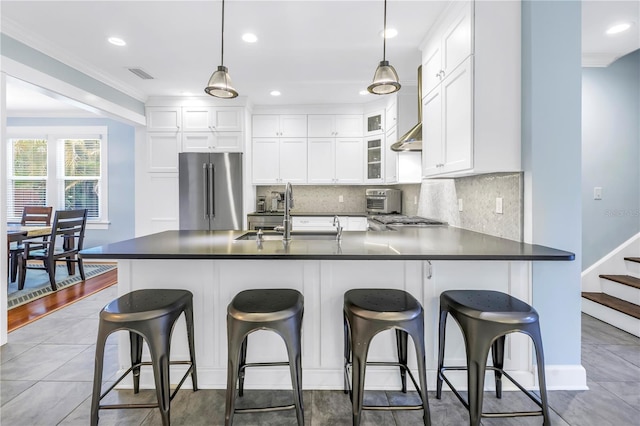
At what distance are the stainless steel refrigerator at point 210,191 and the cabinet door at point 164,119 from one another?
44cm

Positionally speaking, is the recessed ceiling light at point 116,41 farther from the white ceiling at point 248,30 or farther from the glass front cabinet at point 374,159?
the glass front cabinet at point 374,159

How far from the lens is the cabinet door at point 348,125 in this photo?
4945 millimetres

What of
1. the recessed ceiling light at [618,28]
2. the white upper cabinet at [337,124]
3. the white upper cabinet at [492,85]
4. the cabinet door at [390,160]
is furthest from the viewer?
the white upper cabinet at [337,124]

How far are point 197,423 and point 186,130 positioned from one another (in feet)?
12.9

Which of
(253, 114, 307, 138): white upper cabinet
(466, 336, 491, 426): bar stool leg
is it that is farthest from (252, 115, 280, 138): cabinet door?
(466, 336, 491, 426): bar stool leg

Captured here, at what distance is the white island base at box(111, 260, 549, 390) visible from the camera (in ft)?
6.47

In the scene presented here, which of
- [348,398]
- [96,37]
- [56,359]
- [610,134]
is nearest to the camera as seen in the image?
[348,398]

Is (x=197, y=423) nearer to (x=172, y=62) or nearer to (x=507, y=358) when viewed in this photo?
(x=507, y=358)

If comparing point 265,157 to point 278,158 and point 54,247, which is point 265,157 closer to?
point 278,158

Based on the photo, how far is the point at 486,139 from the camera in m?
2.07

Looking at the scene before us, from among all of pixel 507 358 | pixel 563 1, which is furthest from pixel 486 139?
pixel 507 358

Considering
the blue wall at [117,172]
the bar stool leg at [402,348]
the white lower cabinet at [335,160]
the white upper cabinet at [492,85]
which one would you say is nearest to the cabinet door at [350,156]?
the white lower cabinet at [335,160]

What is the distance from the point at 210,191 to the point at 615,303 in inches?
184

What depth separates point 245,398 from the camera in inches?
75.1
